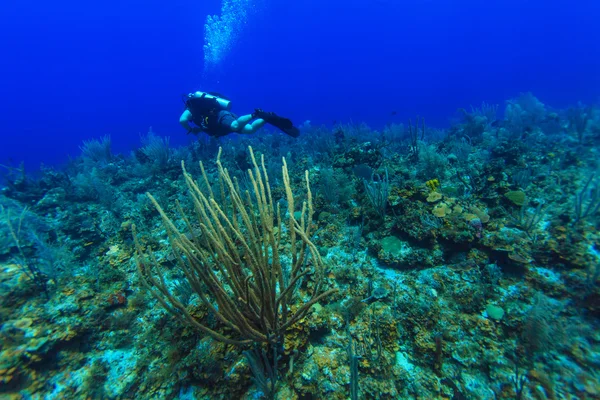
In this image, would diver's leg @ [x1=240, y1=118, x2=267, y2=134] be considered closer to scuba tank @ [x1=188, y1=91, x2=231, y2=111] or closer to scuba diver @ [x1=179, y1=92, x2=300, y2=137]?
scuba diver @ [x1=179, y1=92, x2=300, y2=137]

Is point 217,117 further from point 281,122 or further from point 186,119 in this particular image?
point 281,122

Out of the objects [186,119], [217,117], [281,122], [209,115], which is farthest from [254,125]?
[186,119]

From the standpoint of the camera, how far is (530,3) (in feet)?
399

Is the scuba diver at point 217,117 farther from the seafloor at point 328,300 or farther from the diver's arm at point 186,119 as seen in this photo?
the seafloor at point 328,300

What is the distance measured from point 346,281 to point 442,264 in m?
1.36

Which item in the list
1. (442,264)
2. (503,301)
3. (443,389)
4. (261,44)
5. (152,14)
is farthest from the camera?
(261,44)

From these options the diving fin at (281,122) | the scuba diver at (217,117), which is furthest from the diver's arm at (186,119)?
the diving fin at (281,122)

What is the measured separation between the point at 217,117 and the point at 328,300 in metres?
5.97

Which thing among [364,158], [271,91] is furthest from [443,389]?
[271,91]

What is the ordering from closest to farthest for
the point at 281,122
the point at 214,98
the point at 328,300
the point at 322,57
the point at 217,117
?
1. the point at 328,300
2. the point at 281,122
3. the point at 214,98
4. the point at 217,117
5. the point at 322,57

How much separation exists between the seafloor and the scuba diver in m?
2.91

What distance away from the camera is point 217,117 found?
710 cm

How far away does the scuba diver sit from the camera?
22.7ft

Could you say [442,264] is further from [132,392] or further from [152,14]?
[152,14]
